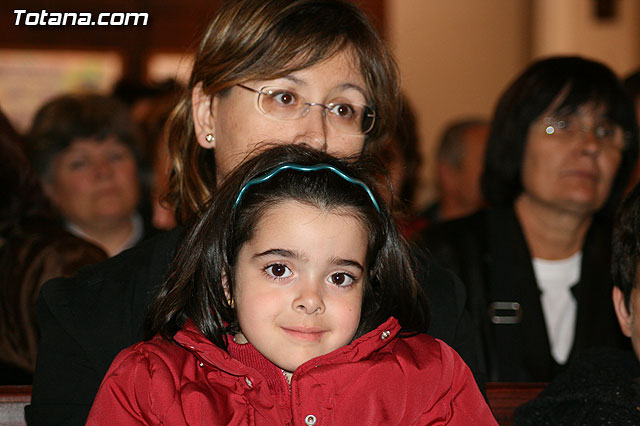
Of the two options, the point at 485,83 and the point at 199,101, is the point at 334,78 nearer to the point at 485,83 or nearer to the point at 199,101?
the point at 199,101

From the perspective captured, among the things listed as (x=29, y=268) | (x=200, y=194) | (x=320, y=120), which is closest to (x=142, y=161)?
(x=29, y=268)

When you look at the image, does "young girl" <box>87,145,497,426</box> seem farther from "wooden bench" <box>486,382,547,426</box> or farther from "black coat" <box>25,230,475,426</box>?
"wooden bench" <box>486,382,547,426</box>

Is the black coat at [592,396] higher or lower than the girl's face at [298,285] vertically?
lower

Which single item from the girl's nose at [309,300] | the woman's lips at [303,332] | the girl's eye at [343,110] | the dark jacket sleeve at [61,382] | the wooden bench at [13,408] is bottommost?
the wooden bench at [13,408]

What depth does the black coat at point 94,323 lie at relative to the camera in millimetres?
2002

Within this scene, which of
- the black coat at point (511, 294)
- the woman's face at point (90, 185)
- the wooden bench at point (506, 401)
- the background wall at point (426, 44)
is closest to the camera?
the wooden bench at point (506, 401)

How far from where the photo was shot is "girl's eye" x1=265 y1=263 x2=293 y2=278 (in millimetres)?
1924

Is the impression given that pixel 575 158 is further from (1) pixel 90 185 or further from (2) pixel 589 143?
(1) pixel 90 185

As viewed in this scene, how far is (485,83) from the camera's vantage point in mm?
8156

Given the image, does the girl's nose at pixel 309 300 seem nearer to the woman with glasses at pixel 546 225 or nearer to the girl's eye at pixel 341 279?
the girl's eye at pixel 341 279

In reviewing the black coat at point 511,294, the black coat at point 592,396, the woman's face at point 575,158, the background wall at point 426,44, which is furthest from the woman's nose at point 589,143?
the background wall at point 426,44

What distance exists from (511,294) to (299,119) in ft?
4.61

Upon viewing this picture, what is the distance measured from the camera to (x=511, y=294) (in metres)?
3.17

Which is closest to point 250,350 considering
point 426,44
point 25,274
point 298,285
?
point 298,285
